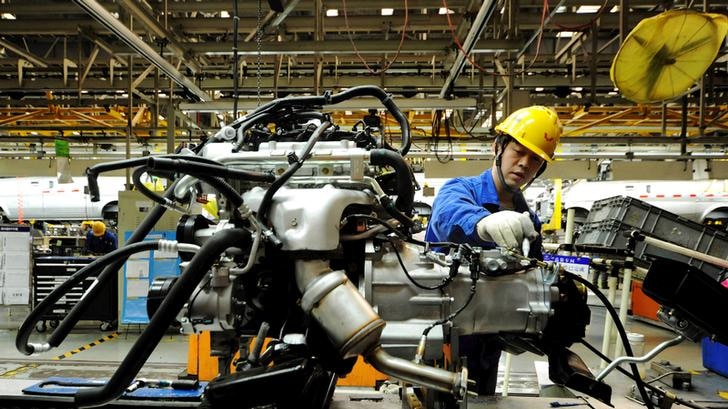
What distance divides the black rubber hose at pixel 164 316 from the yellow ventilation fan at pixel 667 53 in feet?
7.61

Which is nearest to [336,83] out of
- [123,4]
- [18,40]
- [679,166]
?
[123,4]

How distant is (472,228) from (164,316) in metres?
0.90

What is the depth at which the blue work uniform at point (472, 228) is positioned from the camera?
4.91 feet

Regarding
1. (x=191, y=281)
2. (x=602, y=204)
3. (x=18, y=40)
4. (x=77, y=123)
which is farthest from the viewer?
(x=77, y=123)

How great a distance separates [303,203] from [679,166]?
881 centimetres

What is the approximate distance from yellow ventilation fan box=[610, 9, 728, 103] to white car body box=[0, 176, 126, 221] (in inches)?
466

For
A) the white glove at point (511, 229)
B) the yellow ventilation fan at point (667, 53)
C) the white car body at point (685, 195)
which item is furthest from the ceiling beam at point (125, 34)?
the white car body at point (685, 195)

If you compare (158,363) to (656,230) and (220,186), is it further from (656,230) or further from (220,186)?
(656,230)

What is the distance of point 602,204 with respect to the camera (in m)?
5.16

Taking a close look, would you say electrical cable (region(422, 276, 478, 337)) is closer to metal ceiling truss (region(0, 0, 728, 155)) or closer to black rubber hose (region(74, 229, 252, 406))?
black rubber hose (region(74, 229, 252, 406))

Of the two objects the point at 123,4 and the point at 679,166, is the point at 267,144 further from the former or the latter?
the point at 679,166

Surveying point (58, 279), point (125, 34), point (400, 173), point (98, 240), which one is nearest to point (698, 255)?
point (400, 173)

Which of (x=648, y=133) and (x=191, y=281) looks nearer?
(x=191, y=281)

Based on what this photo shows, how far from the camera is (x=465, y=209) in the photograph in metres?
1.51
